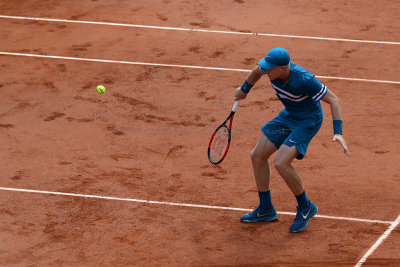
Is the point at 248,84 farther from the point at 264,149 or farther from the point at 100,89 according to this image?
the point at 100,89

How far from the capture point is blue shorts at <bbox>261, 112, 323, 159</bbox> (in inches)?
323

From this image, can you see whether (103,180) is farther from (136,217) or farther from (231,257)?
(231,257)

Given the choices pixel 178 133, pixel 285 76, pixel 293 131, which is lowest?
pixel 178 133

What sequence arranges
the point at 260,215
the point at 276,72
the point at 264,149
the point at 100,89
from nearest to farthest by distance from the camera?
the point at 276,72, the point at 264,149, the point at 260,215, the point at 100,89

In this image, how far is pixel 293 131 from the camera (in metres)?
8.27

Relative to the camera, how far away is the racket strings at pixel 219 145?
907 cm

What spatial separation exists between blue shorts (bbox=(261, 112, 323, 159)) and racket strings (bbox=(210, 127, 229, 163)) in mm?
733

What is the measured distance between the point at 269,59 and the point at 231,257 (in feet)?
7.52

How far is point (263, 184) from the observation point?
855 centimetres

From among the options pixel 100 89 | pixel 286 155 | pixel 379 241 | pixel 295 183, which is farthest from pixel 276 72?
pixel 100 89

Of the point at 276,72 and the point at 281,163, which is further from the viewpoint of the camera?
the point at 281,163

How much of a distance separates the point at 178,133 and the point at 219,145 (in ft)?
6.86

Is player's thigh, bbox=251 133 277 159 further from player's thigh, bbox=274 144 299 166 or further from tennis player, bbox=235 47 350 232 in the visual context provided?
player's thigh, bbox=274 144 299 166

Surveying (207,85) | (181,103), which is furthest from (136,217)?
(207,85)
